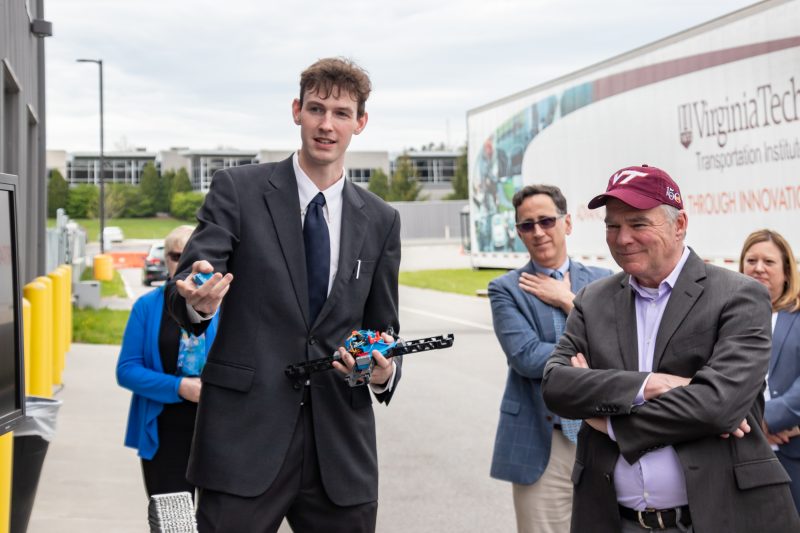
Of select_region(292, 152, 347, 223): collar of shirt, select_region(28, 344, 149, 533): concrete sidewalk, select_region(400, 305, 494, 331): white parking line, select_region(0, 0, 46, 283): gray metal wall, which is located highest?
select_region(0, 0, 46, 283): gray metal wall

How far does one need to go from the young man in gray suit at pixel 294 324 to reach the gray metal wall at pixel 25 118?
5.57 m

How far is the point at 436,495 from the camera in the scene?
768cm

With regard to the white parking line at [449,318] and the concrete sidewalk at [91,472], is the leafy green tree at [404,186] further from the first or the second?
the concrete sidewalk at [91,472]

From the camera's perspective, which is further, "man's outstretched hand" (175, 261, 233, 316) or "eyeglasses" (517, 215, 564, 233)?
"eyeglasses" (517, 215, 564, 233)

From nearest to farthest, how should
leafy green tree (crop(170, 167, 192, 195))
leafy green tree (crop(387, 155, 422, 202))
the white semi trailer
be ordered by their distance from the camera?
the white semi trailer, leafy green tree (crop(387, 155, 422, 202)), leafy green tree (crop(170, 167, 192, 195))

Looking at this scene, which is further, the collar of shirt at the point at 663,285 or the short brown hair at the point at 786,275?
the short brown hair at the point at 786,275

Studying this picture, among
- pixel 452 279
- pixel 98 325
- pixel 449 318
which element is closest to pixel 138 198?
pixel 452 279

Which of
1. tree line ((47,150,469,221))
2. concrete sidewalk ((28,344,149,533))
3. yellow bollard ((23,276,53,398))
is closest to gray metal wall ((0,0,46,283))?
yellow bollard ((23,276,53,398))

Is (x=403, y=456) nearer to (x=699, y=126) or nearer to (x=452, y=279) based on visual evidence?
(x=699, y=126)

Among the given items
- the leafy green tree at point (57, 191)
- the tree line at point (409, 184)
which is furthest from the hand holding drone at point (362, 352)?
the tree line at point (409, 184)

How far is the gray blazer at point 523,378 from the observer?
4387mm

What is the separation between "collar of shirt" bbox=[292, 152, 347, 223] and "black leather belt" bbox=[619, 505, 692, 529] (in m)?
1.41

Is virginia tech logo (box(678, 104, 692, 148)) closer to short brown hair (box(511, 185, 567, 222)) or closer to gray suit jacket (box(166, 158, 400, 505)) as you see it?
short brown hair (box(511, 185, 567, 222))

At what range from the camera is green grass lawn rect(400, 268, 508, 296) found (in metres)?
29.9
